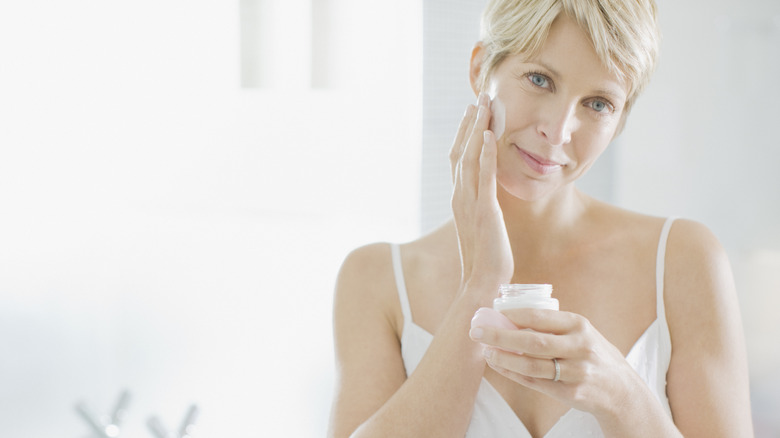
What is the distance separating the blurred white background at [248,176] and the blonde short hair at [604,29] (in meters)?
0.89

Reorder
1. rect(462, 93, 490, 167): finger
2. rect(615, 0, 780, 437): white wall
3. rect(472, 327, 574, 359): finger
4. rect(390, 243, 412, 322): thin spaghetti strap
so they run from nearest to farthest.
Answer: rect(472, 327, 574, 359): finger → rect(462, 93, 490, 167): finger → rect(390, 243, 412, 322): thin spaghetti strap → rect(615, 0, 780, 437): white wall

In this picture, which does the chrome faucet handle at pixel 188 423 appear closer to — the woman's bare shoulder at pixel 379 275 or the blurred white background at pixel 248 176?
the blurred white background at pixel 248 176

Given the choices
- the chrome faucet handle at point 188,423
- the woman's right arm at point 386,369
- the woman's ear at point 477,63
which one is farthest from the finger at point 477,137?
the chrome faucet handle at point 188,423

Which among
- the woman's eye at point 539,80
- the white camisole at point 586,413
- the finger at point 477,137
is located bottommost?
the white camisole at point 586,413

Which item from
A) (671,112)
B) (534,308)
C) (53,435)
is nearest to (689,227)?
(534,308)

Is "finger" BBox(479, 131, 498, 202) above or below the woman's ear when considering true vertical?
below

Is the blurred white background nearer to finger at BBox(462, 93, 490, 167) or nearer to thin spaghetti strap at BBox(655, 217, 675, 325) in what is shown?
finger at BBox(462, 93, 490, 167)

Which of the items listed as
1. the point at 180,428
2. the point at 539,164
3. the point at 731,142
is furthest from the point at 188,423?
the point at 731,142

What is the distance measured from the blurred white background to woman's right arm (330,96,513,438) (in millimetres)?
664

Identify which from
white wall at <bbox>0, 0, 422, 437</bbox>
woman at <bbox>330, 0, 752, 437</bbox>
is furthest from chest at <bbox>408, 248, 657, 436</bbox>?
white wall at <bbox>0, 0, 422, 437</bbox>

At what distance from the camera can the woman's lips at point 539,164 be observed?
1.18m

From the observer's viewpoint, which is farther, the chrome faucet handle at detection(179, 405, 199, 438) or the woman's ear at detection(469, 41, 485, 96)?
the chrome faucet handle at detection(179, 405, 199, 438)

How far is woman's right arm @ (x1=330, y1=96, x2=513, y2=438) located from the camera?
113 centimetres

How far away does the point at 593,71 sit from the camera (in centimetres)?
112
